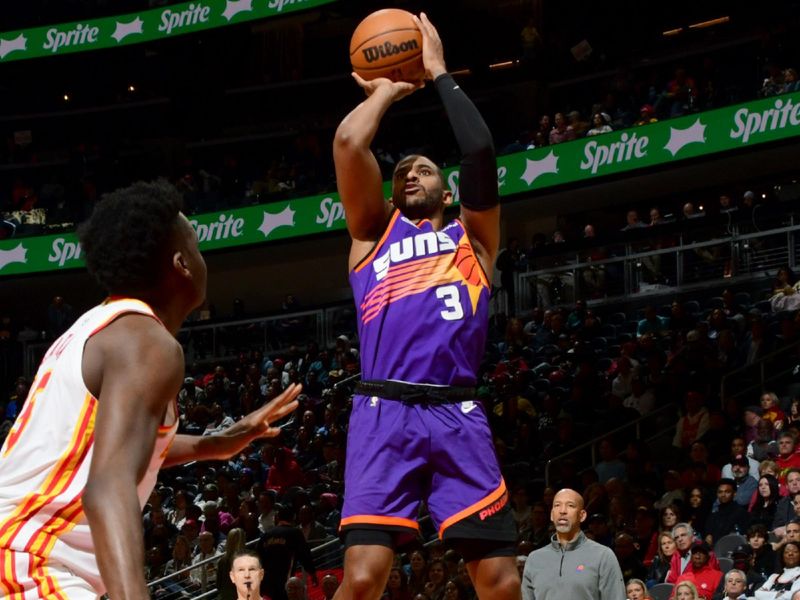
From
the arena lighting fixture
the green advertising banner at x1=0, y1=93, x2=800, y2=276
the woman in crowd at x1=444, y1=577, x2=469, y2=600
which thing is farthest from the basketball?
the arena lighting fixture

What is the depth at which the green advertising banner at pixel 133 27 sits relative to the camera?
25859mm

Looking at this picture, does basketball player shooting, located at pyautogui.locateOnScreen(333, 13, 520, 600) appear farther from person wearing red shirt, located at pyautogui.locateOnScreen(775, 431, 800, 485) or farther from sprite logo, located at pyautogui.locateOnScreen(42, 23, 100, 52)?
sprite logo, located at pyautogui.locateOnScreen(42, 23, 100, 52)

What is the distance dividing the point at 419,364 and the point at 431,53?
1453 mm

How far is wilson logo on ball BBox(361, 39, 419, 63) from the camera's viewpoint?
19.4 ft

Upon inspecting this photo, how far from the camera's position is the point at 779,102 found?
19781mm

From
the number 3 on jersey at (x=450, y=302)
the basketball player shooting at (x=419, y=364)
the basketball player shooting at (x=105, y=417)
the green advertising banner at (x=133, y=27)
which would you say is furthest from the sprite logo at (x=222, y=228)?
the basketball player shooting at (x=105, y=417)

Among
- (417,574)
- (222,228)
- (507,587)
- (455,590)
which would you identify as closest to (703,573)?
(455,590)

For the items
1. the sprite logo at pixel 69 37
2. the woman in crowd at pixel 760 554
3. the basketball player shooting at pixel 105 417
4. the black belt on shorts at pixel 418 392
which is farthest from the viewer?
the sprite logo at pixel 69 37

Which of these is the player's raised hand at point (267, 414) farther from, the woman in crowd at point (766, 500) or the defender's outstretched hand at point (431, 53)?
the woman in crowd at point (766, 500)

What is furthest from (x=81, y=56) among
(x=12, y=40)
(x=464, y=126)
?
(x=464, y=126)

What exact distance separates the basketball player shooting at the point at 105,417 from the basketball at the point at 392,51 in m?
2.83

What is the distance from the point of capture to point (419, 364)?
5250 millimetres

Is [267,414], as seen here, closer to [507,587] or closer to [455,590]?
[507,587]

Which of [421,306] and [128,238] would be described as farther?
[421,306]
